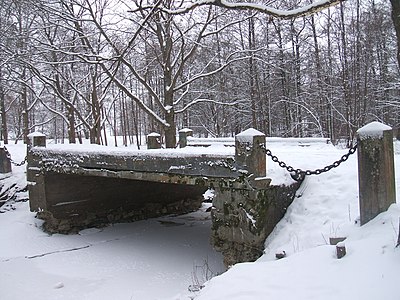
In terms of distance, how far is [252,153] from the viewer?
6395 millimetres

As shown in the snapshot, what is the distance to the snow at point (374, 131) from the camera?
16.8 feet

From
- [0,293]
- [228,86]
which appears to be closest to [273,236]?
[0,293]

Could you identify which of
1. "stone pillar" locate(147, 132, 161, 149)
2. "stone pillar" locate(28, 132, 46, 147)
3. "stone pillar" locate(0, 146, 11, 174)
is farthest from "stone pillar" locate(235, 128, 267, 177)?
"stone pillar" locate(0, 146, 11, 174)

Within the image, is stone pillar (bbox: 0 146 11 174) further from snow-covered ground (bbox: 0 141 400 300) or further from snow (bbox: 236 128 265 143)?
snow (bbox: 236 128 265 143)

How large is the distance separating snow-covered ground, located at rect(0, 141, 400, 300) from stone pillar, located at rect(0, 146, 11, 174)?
35 centimetres

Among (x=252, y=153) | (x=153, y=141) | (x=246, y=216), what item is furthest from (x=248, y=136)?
(x=153, y=141)

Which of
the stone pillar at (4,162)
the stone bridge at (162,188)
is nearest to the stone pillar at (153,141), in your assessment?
the stone bridge at (162,188)

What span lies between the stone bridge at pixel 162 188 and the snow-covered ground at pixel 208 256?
35cm

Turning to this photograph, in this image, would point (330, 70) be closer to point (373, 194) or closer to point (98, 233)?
point (98, 233)

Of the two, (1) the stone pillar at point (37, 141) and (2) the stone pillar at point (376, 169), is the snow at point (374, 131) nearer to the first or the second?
(2) the stone pillar at point (376, 169)

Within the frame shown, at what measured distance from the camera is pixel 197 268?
27.3 feet

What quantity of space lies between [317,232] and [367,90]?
18081mm

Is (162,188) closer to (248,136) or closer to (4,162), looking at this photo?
(4,162)

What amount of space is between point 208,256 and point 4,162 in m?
7.70
